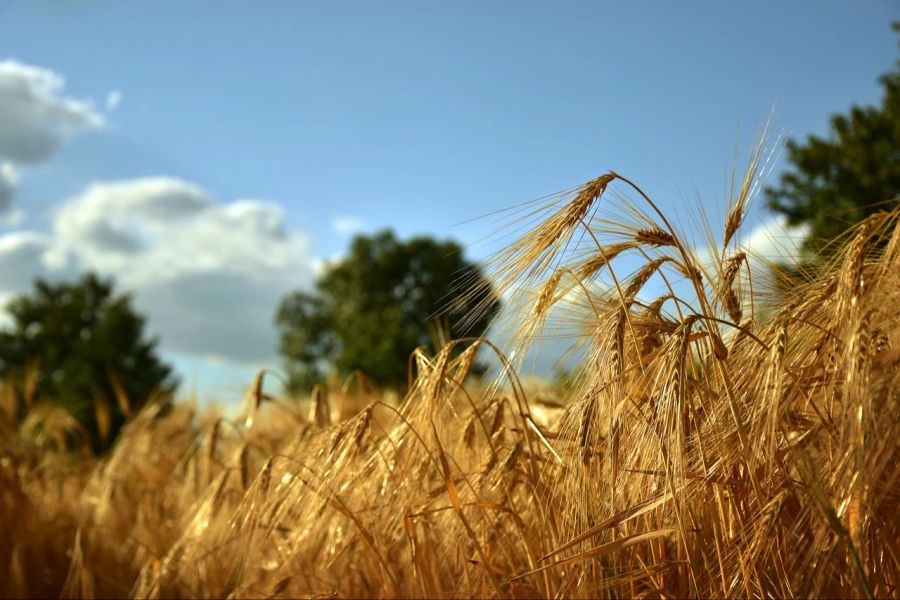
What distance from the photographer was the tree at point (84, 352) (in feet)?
43.2

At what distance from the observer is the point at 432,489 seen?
6.77 ft

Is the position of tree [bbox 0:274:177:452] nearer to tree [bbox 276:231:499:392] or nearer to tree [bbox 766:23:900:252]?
tree [bbox 276:231:499:392]

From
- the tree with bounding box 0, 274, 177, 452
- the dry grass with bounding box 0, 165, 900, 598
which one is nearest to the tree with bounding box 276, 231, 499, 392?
the tree with bounding box 0, 274, 177, 452

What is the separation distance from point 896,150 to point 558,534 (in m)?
15.1

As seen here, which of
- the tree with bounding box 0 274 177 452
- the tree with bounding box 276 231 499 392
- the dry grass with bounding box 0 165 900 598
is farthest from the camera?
the tree with bounding box 276 231 499 392

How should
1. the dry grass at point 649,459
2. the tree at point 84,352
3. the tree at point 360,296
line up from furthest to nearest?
the tree at point 360,296 → the tree at point 84,352 → the dry grass at point 649,459

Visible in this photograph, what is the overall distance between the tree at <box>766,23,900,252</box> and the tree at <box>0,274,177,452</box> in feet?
39.7

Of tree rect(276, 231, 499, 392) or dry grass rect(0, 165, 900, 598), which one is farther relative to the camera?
tree rect(276, 231, 499, 392)

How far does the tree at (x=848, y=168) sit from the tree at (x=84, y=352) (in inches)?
476

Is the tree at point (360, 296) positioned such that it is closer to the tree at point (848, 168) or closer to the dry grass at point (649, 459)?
the tree at point (848, 168)

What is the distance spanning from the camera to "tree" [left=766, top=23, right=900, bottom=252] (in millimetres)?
14008

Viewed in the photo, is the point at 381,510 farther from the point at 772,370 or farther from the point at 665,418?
the point at 772,370

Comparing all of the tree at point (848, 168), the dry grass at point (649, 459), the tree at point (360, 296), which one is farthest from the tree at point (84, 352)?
the tree at point (848, 168)

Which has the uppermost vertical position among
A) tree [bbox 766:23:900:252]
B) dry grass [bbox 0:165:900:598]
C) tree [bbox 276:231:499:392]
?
tree [bbox 276:231:499:392]
